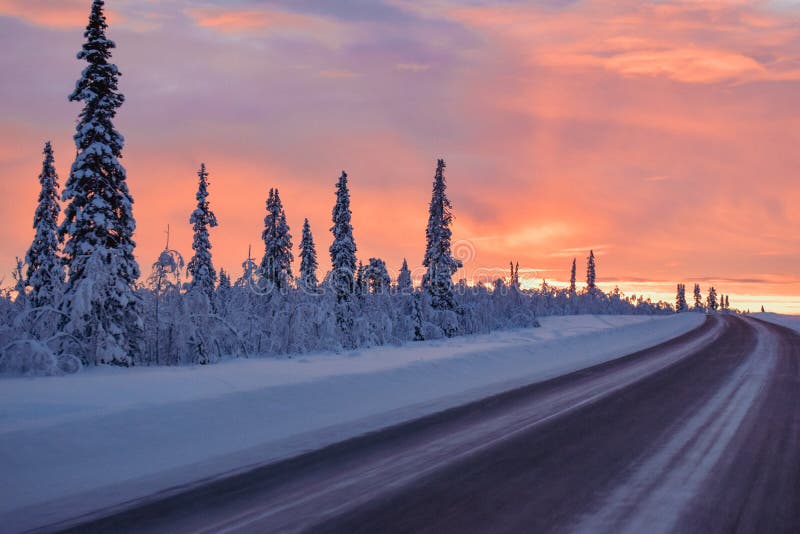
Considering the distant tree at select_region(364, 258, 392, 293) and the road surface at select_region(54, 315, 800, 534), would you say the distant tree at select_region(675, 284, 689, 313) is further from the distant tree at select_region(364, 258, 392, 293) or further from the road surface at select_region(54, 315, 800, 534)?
the road surface at select_region(54, 315, 800, 534)

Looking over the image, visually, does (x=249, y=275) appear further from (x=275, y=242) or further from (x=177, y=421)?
(x=177, y=421)

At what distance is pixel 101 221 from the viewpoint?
19.8m

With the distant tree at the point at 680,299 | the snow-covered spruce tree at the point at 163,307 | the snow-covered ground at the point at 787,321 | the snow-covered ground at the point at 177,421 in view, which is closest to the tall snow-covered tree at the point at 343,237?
the snow-covered spruce tree at the point at 163,307

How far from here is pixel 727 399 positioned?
11.4m

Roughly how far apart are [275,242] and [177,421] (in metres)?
31.6

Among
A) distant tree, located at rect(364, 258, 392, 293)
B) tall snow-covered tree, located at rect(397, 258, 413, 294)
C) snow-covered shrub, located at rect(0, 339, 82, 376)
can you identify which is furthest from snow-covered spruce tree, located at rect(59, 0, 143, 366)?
tall snow-covered tree, located at rect(397, 258, 413, 294)

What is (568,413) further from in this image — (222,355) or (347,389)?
(222,355)

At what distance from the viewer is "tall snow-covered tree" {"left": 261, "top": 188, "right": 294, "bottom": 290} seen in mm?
38000

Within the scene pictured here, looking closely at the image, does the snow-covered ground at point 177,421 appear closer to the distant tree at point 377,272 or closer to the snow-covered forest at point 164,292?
the snow-covered forest at point 164,292

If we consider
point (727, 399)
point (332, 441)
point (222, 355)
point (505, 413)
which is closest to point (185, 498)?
point (332, 441)

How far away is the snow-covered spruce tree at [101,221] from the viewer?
19.0 metres

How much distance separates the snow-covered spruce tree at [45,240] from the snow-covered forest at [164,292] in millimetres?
69

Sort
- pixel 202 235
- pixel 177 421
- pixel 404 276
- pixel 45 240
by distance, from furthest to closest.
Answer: pixel 404 276 → pixel 202 235 → pixel 45 240 → pixel 177 421

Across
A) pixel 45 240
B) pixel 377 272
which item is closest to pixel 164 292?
pixel 45 240
